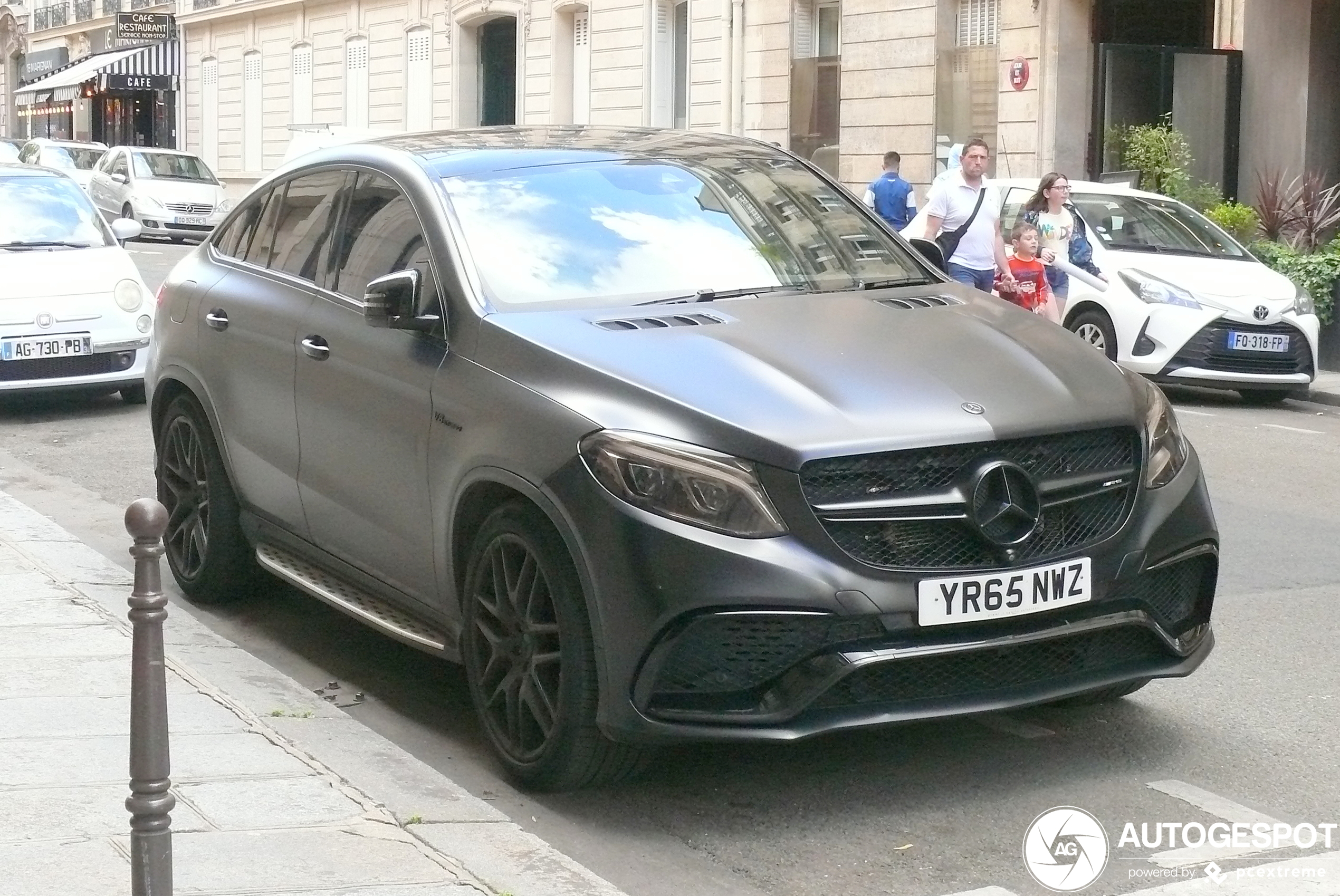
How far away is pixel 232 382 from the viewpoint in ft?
21.1

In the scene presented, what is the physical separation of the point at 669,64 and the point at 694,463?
28.2 meters

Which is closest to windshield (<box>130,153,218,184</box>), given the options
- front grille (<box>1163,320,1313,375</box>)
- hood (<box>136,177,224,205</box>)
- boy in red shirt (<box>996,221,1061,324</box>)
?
hood (<box>136,177,224,205</box>)

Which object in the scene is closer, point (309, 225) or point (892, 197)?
point (309, 225)

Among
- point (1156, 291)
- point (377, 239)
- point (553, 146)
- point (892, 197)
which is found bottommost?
point (1156, 291)

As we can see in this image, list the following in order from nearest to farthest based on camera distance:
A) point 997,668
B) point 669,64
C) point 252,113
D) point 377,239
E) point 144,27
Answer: point 997,668
point 377,239
point 669,64
point 252,113
point 144,27

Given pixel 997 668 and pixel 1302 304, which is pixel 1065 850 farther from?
pixel 1302 304

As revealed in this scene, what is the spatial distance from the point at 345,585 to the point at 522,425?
1.38 meters

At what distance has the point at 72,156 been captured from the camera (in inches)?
1512

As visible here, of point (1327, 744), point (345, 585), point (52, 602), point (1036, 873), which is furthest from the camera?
point (52, 602)

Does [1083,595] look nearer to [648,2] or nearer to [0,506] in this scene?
[0,506]

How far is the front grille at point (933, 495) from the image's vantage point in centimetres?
428

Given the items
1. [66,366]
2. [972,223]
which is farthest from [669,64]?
[66,366]

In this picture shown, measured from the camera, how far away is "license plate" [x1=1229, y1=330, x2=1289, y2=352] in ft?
44.7

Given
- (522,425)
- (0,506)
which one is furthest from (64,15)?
(522,425)
